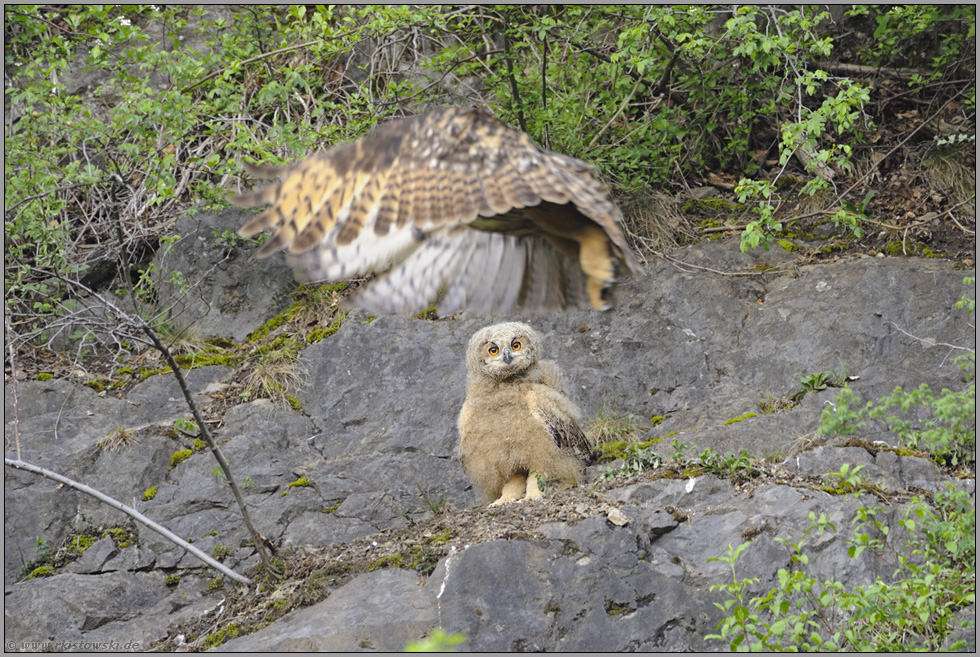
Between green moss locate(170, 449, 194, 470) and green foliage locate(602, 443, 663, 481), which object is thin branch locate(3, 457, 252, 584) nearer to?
green moss locate(170, 449, 194, 470)

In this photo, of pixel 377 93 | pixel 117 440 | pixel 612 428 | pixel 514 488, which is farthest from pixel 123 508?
pixel 377 93

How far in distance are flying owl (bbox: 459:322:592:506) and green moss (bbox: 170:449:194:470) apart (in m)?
2.13

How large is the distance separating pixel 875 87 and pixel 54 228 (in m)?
7.20

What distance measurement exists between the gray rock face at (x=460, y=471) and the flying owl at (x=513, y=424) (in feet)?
1.54

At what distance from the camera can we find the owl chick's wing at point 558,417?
5340 mm

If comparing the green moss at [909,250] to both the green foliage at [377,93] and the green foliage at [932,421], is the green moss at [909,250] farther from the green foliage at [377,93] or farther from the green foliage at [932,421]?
the green foliage at [932,421]

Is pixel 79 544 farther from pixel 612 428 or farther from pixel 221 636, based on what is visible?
pixel 612 428

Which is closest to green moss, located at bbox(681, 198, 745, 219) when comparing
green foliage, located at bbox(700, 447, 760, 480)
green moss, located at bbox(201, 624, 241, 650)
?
green foliage, located at bbox(700, 447, 760, 480)

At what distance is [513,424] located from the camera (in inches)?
211

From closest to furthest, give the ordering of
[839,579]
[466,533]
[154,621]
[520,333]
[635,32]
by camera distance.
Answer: [839,579] → [466,533] → [154,621] → [520,333] → [635,32]

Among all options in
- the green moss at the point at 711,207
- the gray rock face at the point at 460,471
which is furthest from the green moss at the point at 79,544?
the green moss at the point at 711,207

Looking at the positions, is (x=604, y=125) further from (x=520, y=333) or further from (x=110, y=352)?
(x=110, y=352)

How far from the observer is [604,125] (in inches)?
302

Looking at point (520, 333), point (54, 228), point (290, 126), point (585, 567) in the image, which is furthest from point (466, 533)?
point (54, 228)
